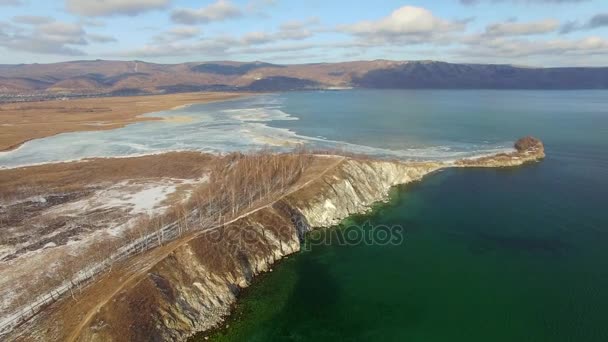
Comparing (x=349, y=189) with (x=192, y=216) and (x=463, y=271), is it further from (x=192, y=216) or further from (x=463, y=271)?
(x=192, y=216)

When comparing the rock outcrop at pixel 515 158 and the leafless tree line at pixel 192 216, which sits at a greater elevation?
the rock outcrop at pixel 515 158

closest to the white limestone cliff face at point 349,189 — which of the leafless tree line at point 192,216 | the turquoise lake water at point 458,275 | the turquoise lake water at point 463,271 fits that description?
the turquoise lake water at point 463,271

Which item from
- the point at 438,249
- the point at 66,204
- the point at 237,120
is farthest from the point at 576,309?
the point at 237,120

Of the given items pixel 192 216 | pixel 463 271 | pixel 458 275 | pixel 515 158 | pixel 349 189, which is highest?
pixel 515 158

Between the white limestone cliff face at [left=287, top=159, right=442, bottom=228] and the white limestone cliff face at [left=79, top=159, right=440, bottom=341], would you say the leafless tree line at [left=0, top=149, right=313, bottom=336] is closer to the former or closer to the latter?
the white limestone cliff face at [left=79, top=159, right=440, bottom=341]

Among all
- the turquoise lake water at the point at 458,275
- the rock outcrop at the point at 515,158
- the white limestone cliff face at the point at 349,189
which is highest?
the rock outcrop at the point at 515,158

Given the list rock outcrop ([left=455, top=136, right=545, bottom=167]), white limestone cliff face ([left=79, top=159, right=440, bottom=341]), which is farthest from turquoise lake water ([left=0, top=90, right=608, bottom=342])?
rock outcrop ([left=455, top=136, right=545, bottom=167])

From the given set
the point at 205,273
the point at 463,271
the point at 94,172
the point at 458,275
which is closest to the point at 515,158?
the point at 463,271

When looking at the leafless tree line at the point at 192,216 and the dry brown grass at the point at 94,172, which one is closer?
the leafless tree line at the point at 192,216

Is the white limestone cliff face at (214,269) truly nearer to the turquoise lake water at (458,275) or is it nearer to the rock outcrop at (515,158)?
the turquoise lake water at (458,275)
